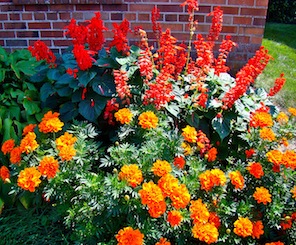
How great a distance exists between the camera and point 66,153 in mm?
1864

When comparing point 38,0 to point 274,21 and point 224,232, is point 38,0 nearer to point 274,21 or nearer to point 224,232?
point 224,232

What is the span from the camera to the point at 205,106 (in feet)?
7.37

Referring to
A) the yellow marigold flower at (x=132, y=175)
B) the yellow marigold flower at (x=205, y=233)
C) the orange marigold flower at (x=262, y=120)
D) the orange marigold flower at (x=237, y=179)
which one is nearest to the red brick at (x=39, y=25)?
the yellow marigold flower at (x=132, y=175)

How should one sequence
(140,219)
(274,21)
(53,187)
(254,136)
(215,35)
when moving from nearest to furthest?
(140,219) → (53,187) → (254,136) → (215,35) → (274,21)

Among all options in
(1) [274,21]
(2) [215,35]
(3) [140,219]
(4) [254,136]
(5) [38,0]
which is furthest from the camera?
(1) [274,21]

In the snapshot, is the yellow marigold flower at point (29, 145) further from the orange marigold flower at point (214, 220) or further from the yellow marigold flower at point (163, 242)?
the orange marigold flower at point (214, 220)

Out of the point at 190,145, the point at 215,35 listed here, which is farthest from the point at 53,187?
the point at 215,35

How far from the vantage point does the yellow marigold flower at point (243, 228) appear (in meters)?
1.79

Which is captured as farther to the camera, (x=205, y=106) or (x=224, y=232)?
(x=205, y=106)

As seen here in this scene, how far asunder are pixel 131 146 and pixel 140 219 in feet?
1.36

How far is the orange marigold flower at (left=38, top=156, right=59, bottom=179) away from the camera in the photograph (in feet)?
6.00

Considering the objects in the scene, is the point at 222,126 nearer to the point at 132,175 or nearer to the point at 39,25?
the point at 132,175

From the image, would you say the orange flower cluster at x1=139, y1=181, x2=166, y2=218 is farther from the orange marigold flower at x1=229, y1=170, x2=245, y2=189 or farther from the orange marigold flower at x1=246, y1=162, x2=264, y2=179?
the orange marigold flower at x1=246, y1=162, x2=264, y2=179

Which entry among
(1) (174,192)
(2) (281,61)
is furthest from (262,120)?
(2) (281,61)
